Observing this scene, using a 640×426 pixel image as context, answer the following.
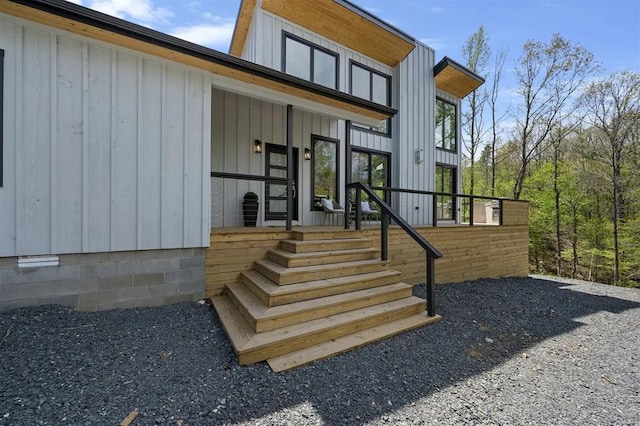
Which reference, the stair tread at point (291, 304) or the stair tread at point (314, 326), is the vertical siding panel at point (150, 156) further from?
the stair tread at point (314, 326)

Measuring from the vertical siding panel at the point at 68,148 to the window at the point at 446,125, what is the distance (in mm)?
9660

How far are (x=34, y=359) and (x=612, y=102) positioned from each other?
19.8 metres

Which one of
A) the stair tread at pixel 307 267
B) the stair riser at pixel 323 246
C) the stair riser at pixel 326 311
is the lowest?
the stair riser at pixel 326 311

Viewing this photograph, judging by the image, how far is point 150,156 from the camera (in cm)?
362

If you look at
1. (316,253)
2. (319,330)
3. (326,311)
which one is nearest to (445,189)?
(316,253)

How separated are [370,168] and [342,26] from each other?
377cm

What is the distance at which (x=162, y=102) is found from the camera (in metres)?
3.70

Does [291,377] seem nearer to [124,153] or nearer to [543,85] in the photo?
[124,153]

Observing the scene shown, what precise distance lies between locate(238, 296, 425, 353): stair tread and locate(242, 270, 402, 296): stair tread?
1.29ft

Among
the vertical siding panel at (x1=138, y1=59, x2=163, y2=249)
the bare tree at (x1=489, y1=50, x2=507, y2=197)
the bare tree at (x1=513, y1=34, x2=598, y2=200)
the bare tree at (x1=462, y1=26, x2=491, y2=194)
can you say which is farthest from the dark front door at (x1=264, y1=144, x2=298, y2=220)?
the bare tree at (x1=489, y1=50, x2=507, y2=197)

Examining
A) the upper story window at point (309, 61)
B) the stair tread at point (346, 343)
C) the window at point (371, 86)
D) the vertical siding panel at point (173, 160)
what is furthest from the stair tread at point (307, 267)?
the upper story window at point (309, 61)

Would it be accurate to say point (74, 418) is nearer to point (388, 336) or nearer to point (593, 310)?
point (388, 336)

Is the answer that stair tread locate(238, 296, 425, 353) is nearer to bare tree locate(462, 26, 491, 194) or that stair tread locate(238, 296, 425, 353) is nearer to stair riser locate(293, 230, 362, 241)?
stair riser locate(293, 230, 362, 241)

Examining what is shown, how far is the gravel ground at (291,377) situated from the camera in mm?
2014
